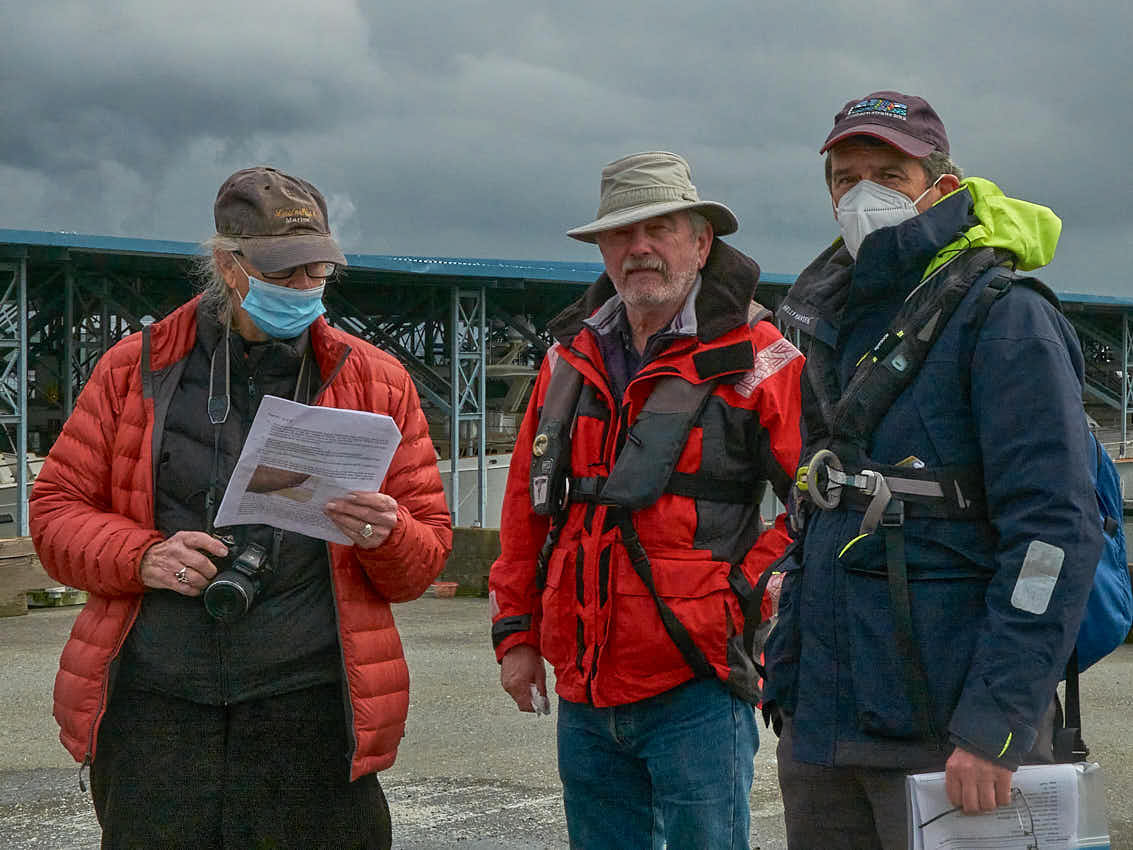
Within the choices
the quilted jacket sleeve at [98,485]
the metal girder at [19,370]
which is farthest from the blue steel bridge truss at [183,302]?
the quilted jacket sleeve at [98,485]

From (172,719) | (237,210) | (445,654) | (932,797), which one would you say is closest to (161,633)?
(172,719)

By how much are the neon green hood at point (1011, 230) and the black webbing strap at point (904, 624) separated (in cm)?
58

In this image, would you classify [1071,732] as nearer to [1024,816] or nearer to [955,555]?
[1024,816]

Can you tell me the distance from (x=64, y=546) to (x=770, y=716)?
190cm

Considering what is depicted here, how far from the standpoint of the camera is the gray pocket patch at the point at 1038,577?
2.28m

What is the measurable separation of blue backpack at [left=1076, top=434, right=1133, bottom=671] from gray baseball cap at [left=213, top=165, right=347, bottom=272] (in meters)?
2.01

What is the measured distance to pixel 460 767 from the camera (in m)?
6.37

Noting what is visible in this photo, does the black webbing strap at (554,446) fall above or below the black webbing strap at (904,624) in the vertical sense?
above

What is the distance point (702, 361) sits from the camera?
131 inches

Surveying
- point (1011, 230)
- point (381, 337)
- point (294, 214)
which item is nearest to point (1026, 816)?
point (1011, 230)

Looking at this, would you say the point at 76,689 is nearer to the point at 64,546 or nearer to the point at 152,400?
the point at 64,546

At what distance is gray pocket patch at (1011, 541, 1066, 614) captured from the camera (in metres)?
2.28

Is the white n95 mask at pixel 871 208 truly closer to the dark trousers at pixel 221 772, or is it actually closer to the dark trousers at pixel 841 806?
the dark trousers at pixel 841 806

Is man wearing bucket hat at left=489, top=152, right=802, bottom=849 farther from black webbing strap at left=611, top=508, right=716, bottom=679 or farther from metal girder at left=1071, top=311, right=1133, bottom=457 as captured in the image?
metal girder at left=1071, top=311, right=1133, bottom=457
